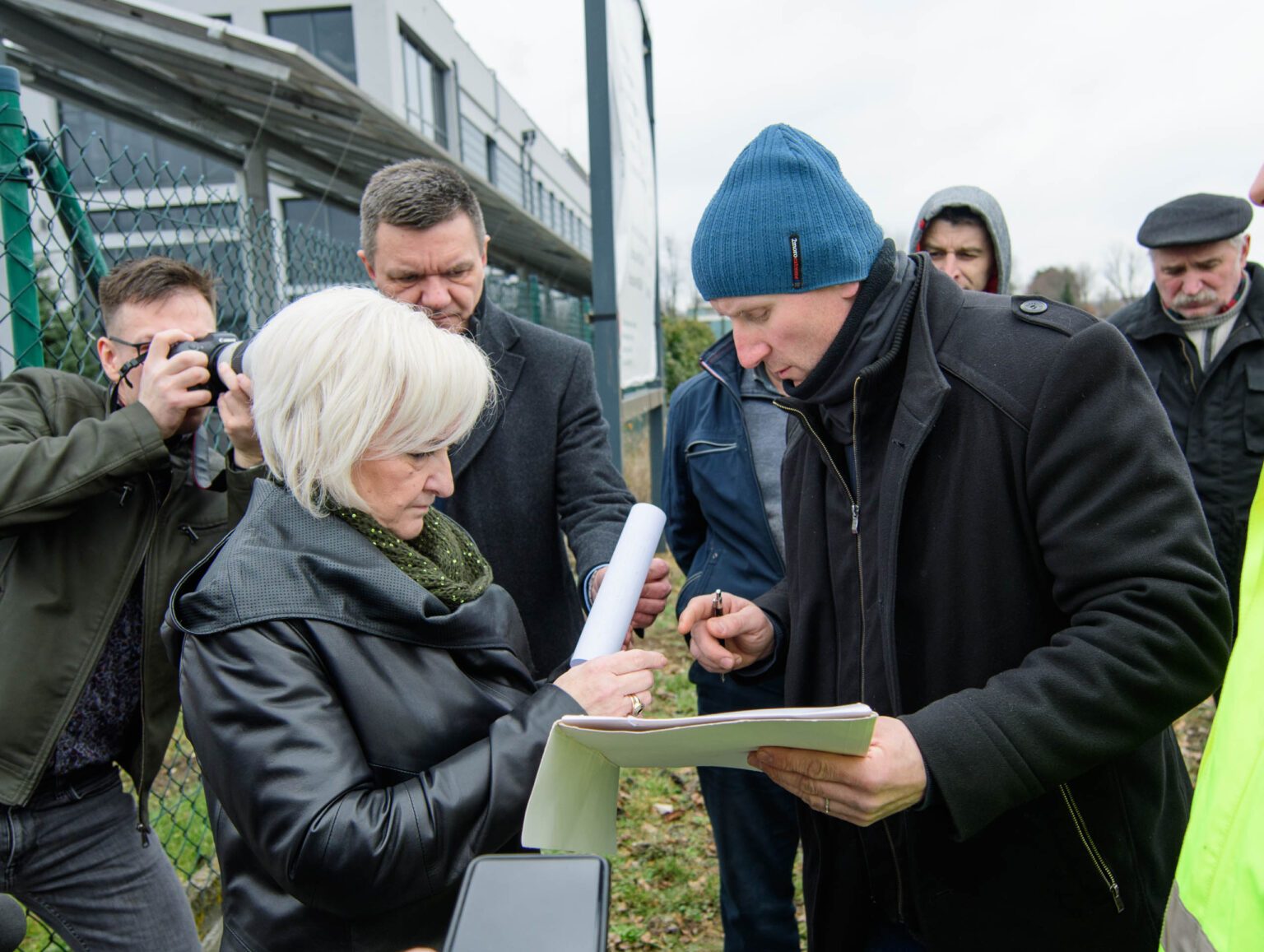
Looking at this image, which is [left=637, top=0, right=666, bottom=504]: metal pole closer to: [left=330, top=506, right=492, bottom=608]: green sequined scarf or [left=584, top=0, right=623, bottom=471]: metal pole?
[left=584, top=0, right=623, bottom=471]: metal pole

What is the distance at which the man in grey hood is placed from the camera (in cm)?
299

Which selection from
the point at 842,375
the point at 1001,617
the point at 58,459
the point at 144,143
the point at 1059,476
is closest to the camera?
the point at 1059,476

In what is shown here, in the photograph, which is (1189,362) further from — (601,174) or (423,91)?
(423,91)

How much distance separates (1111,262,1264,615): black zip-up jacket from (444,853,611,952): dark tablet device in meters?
3.51

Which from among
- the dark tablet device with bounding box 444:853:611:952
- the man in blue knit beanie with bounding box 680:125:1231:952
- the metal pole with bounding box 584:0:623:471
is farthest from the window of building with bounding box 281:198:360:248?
the dark tablet device with bounding box 444:853:611:952

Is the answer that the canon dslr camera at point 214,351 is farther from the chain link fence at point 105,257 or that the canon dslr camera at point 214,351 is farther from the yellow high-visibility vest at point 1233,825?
the yellow high-visibility vest at point 1233,825

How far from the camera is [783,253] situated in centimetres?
154

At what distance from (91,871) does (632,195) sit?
357 cm

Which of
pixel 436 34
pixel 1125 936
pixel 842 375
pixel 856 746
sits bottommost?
pixel 1125 936

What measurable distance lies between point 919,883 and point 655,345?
5487 millimetres

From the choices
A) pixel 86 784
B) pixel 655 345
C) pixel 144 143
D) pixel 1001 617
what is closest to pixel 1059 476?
pixel 1001 617

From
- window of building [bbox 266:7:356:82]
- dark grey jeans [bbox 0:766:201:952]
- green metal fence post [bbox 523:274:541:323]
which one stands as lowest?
dark grey jeans [bbox 0:766:201:952]

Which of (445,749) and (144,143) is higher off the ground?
(144,143)

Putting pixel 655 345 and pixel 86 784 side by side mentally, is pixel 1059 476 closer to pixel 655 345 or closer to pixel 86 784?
pixel 86 784
